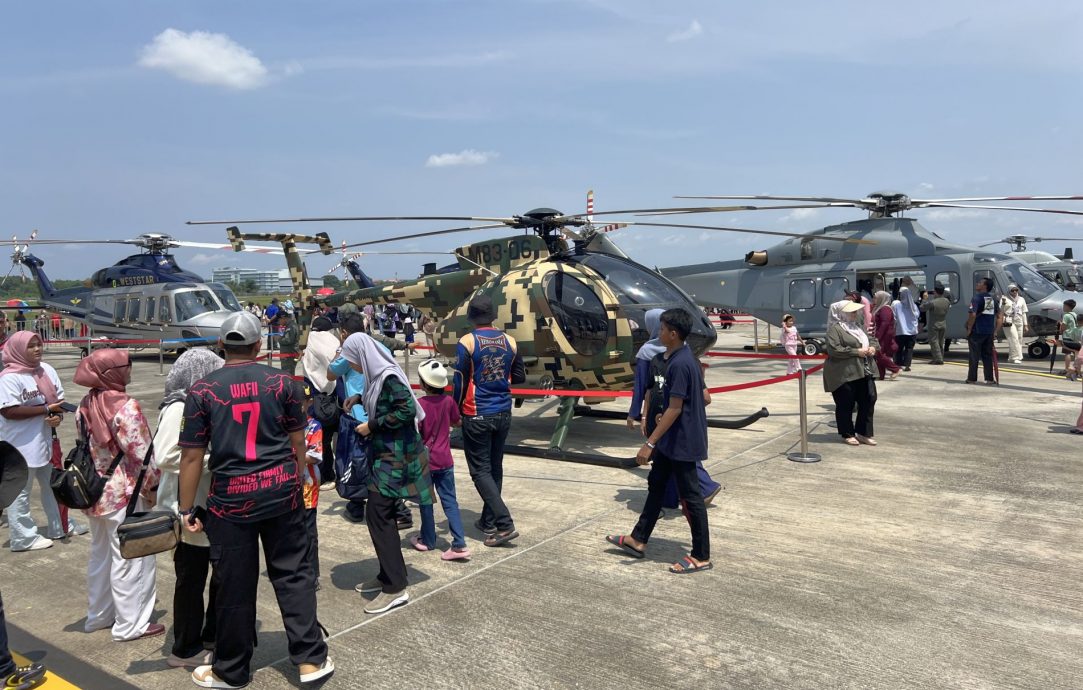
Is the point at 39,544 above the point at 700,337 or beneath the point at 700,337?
beneath

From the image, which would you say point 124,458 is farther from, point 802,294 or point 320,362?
point 802,294

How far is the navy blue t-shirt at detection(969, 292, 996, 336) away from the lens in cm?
1110

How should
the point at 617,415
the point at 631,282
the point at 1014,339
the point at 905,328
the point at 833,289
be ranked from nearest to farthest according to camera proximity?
the point at 631,282
the point at 617,415
the point at 905,328
the point at 1014,339
the point at 833,289

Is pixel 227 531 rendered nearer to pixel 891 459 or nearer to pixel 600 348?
pixel 600 348

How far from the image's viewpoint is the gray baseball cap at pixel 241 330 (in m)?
3.16

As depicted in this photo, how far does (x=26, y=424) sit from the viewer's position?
4863mm

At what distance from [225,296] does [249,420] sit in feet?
63.4

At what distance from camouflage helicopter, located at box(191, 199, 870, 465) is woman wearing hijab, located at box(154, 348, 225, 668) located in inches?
160

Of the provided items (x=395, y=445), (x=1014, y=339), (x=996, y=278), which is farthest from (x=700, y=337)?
(x=996, y=278)

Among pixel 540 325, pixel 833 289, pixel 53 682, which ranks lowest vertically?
pixel 53 682

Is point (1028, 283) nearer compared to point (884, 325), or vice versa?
point (884, 325)

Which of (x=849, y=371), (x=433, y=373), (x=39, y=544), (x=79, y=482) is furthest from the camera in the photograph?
(x=849, y=371)

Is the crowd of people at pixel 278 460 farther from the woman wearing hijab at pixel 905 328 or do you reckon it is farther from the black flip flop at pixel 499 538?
the woman wearing hijab at pixel 905 328

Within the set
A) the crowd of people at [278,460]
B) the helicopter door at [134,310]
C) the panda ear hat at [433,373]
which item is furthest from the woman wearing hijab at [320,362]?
the helicopter door at [134,310]
